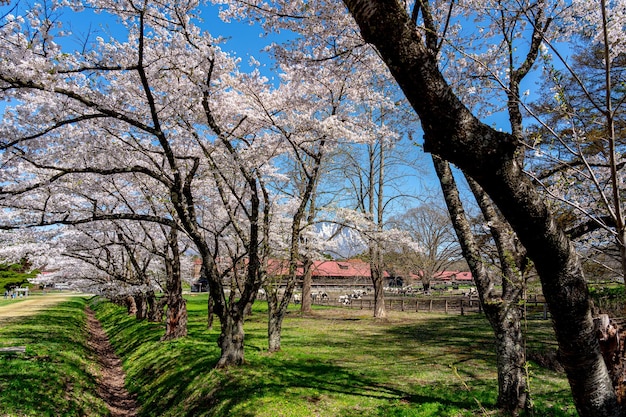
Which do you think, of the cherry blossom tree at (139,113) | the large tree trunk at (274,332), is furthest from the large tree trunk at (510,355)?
the large tree trunk at (274,332)

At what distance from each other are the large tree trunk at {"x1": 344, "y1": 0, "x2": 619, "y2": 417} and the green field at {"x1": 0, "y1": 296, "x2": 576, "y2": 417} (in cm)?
190

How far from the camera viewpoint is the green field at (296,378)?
21.1ft

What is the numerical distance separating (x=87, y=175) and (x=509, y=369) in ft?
36.9

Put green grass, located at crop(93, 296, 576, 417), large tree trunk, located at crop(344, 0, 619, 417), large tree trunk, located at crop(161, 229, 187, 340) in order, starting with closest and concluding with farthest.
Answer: large tree trunk, located at crop(344, 0, 619, 417)
green grass, located at crop(93, 296, 576, 417)
large tree trunk, located at crop(161, 229, 187, 340)

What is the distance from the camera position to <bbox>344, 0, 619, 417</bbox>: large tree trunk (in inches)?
85.7

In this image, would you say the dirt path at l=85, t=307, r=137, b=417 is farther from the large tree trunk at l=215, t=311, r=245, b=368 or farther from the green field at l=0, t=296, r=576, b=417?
the large tree trunk at l=215, t=311, r=245, b=368

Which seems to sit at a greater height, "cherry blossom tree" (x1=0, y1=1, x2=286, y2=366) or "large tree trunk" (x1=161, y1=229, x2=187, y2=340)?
"cherry blossom tree" (x1=0, y1=1, x2=286, y2=366)

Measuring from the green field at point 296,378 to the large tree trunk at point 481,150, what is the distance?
74.9 inches

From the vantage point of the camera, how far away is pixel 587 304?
2.36m

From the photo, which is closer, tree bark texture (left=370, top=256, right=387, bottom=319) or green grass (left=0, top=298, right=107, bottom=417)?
green grass (left=0, top=298, right=107, bottom=417)

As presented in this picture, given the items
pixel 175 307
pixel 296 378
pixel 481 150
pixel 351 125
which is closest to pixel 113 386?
pixel 175 307

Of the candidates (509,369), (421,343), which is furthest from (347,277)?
Answer: (509,369)

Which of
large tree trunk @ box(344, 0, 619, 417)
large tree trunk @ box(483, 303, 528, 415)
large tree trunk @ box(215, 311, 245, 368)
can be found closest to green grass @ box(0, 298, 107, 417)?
large tree trunk @ box(215, 311, 245, 368)

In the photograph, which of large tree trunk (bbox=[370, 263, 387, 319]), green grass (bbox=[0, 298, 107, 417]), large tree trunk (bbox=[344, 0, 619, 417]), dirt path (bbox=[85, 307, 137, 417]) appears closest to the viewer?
large tree trunk (bbox=[344, 0, 619, 417])
